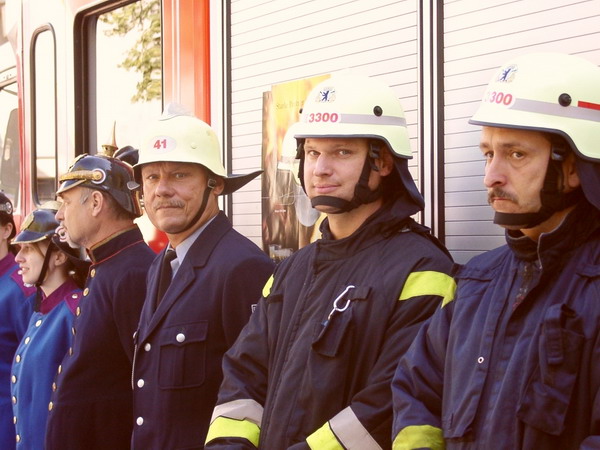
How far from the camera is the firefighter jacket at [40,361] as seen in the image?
4.35m

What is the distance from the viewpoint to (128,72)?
5.24 metres

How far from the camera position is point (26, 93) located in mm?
6250

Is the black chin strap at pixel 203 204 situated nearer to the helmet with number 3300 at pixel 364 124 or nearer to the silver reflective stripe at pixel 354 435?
the helmet with number 3300 at pixel 364 124

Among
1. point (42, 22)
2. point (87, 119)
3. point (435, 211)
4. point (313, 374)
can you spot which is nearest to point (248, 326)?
point (313, 374)

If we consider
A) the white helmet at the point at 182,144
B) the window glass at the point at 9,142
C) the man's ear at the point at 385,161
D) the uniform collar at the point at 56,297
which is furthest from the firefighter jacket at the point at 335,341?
the window glass at the point at 9,142

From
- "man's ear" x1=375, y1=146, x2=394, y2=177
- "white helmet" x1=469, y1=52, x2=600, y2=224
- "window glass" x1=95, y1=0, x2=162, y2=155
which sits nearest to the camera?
"white helmet" x1=469, y1=52, x2=600, y2=224

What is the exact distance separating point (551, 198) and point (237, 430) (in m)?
1.19

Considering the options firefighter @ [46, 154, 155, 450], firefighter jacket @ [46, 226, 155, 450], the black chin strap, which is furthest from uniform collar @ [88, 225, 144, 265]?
the black chin strap

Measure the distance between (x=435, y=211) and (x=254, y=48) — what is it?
1.34 metres

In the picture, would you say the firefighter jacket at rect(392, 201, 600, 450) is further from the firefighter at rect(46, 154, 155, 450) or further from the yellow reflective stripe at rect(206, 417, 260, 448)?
the firefighter at rect(46, 154, 155, 450)

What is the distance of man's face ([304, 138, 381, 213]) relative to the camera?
2.90 metres

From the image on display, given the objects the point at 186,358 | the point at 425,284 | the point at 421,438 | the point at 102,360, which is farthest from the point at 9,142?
the point at 421,438

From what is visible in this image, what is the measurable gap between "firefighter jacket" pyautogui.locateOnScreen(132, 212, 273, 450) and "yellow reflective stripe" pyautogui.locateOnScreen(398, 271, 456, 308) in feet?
2.80

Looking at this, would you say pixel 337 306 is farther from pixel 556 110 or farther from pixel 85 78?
pixel 85 78
